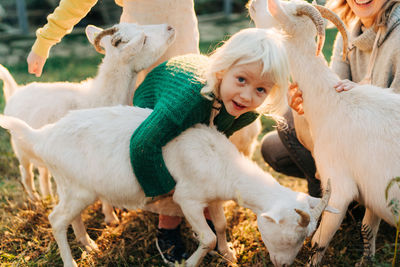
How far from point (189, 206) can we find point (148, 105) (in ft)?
2.41

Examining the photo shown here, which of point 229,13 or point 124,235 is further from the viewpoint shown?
point 229,13

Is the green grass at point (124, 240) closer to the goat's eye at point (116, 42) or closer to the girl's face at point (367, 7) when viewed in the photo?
the goat's eye at point (116, 42)

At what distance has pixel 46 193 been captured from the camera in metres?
3.50

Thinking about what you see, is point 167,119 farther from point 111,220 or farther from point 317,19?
point 111,220

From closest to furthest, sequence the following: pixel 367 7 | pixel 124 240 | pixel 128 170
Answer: pixel 128 170
pixel 367 7
pixel 124 240

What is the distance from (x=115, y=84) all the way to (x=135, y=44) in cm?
34

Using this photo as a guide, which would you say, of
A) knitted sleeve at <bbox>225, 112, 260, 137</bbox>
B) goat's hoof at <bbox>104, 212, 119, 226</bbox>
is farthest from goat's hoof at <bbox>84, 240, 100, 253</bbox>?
knitted sleeve at <bbox>225, 112, 260, 137</bbox>

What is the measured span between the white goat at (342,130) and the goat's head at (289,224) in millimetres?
249

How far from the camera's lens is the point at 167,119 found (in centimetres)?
228

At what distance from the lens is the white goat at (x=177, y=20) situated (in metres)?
3.08

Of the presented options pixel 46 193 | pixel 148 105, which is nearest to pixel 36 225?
pixel 46 193

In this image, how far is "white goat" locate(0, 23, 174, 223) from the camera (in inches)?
116

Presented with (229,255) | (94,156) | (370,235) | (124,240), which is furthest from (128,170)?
(370,235)

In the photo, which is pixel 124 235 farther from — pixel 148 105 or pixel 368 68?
pixel 368 68
